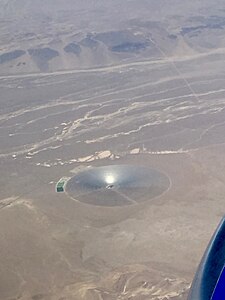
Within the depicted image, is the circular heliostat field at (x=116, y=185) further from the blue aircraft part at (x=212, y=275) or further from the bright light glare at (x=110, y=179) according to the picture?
the blue aircraft part at (x=212, y=275)

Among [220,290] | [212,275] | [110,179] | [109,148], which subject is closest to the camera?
[220,290]

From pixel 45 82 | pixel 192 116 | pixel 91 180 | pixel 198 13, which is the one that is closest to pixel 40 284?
pixel 91 180

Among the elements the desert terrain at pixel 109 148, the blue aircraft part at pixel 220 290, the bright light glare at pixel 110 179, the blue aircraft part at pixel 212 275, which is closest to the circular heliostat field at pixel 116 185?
the bright light glare at pixel 110 179

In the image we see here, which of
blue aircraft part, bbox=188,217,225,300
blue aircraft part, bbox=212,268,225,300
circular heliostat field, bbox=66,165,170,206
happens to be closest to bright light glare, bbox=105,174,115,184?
circular heliostat field, bbox=66,165,170,206

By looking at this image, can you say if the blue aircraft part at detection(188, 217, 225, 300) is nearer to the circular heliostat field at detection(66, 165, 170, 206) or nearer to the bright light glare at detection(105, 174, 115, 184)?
the circular heliostat field at detection(66, 165, 170, 206)

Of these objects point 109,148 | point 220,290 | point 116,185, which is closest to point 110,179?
point 116,185

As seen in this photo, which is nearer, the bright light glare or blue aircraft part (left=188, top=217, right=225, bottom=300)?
blue aircraft part (left=188, top=217, right=225, bottom=300)

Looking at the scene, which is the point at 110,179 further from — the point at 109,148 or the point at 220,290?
the point at 220,290
